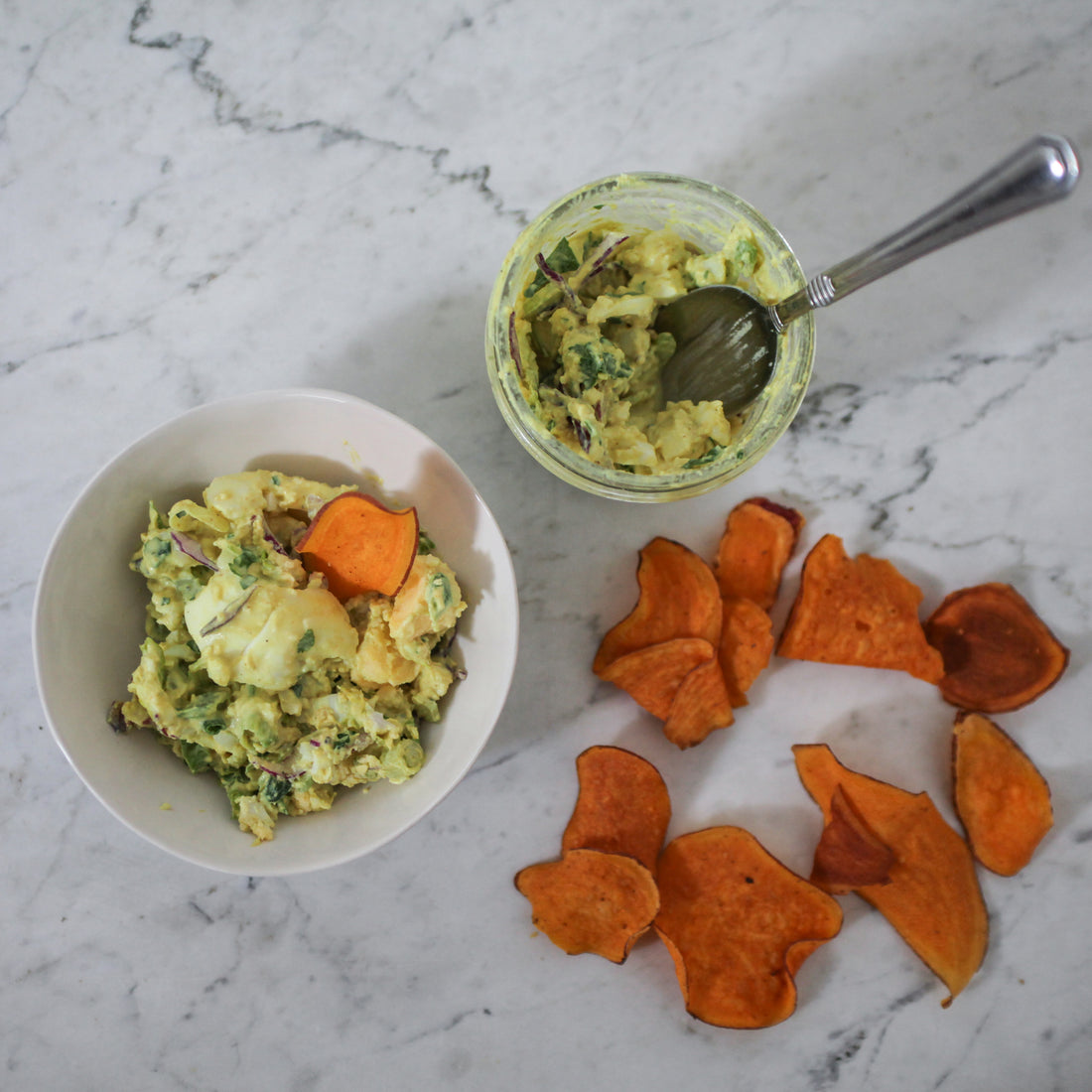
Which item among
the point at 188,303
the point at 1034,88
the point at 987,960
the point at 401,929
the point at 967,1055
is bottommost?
the point at 967,1055

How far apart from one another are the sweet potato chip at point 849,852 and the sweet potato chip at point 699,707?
0.62ft

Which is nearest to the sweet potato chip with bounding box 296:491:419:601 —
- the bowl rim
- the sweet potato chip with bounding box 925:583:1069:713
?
the bowl rim

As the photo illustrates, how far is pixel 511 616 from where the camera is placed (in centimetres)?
99

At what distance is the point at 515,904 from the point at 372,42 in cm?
120

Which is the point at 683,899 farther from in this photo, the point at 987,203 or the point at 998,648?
the point at 987,203

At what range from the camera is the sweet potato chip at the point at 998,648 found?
4.00ft

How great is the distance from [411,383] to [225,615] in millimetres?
446

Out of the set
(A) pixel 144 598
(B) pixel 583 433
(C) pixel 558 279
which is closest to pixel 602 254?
(C) pixel 558 279

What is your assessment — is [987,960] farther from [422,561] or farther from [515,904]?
[422,561]

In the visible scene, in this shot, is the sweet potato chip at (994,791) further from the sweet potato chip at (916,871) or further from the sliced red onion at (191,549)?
the sliced red onion at (191,549)

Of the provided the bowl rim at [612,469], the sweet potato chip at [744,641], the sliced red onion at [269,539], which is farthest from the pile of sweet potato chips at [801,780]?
the sliced red onion at [269,539]

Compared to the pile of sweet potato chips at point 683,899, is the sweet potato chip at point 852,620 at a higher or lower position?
higher

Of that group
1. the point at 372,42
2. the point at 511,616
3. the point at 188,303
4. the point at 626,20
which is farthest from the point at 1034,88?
the point at 188,303

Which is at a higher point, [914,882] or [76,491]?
[76,491]
